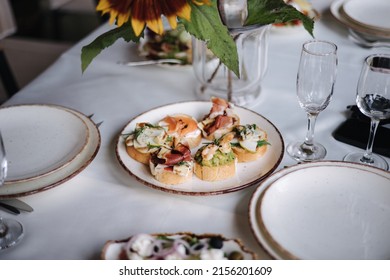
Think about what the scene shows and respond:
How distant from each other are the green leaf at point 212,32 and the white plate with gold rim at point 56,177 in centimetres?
34

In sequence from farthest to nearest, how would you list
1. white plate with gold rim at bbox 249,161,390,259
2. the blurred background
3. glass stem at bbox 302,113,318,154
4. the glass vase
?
the blurred background < the glass vase < glass stem at bbox 302,113,318,154 < white plate with gold rim at bbox 249,161,390,259

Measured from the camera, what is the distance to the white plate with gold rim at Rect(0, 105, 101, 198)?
94 centimetres

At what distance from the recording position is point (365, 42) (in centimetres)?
148

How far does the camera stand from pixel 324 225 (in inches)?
33.8

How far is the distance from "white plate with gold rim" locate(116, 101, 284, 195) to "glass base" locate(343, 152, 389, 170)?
158mm

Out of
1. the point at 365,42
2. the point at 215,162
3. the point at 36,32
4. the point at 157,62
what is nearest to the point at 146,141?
the point at 215,162

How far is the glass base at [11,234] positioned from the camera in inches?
34.4

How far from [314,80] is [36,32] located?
112 inches

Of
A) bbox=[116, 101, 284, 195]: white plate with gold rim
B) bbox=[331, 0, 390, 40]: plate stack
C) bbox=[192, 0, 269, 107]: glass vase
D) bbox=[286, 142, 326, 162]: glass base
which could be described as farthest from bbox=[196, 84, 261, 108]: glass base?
bbox=[331, 0, 390, 40]: plate stack

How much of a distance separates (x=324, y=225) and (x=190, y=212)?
26cm

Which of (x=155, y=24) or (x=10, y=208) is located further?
(x=10, y=208)

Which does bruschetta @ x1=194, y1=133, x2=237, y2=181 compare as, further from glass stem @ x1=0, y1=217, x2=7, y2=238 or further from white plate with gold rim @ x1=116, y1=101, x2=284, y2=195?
glass stem @ x1=0, y1=217, x2=7, y2=238

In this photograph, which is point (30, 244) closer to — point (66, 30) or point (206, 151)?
point (206, 151)

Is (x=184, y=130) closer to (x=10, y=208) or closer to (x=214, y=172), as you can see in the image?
(x=214, y=172)
